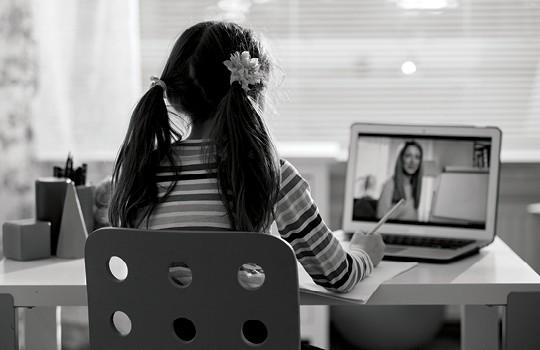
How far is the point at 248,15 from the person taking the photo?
132 inches

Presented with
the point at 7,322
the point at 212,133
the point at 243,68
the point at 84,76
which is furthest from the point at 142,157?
the point at 84,76

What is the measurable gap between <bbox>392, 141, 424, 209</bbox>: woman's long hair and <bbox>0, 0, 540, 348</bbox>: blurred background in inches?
51.9

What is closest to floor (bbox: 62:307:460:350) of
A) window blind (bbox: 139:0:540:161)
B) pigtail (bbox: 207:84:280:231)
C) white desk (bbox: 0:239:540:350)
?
window blind (bbox: 139:0:540:161)

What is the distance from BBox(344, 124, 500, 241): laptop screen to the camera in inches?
73.1

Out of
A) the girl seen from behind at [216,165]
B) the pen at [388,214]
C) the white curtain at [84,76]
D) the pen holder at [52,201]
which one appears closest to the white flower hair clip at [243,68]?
the girl seen from behind at [216,165]

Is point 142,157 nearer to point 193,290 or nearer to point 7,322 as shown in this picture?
point 193,290

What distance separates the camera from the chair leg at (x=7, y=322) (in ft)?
4.96

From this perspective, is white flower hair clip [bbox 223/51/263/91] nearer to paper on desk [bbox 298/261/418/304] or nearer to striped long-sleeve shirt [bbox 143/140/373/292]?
striped long-sleeve shirt [bbox 143/140/373/292]

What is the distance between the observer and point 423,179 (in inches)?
74.3

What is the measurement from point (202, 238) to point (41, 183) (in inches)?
29.4

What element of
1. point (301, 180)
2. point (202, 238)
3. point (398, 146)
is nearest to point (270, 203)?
point (301, 180)

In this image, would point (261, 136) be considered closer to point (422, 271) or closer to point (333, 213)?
point (422, 271)

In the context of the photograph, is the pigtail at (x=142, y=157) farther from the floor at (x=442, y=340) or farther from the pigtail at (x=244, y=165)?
the floor at (x=442, y=340)

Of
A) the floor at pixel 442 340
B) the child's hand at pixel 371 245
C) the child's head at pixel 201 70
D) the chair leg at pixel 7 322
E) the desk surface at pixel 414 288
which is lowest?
the floor at pixel 442 340
